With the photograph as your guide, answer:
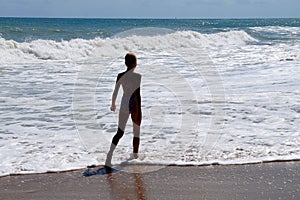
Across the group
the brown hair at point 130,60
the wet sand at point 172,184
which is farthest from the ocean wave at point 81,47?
the wet sand at point 172,184

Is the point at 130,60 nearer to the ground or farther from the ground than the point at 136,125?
farther from the ground

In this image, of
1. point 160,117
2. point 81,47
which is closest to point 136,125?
point 160,117

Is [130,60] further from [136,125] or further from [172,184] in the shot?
[172,184]

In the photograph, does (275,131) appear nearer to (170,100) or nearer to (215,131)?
(215,131)

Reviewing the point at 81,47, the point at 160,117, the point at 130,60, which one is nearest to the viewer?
the point at 130,60

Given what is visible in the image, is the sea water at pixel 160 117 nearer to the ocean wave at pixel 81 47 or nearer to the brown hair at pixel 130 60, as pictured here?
the brown hair at pixel 130 60

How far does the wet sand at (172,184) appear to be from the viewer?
4.42 m

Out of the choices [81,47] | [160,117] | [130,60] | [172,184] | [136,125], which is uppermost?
[130,60]

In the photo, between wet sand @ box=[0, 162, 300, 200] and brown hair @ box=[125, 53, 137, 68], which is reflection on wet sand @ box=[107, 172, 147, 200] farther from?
brown hair @ box=[125, 53, 137, 68]

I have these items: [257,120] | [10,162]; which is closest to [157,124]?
[257,120]

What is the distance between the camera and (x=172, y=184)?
15.5ft

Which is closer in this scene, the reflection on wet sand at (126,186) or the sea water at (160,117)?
the reflection on wet sand at (126,186)

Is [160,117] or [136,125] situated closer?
[136,125]

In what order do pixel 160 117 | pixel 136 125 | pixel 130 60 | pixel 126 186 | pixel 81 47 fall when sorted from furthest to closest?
1. pixel 81 47
2. pixel 160 117
3. pixel 136 125
4. pixel 130 60
5. pixel 126 186
